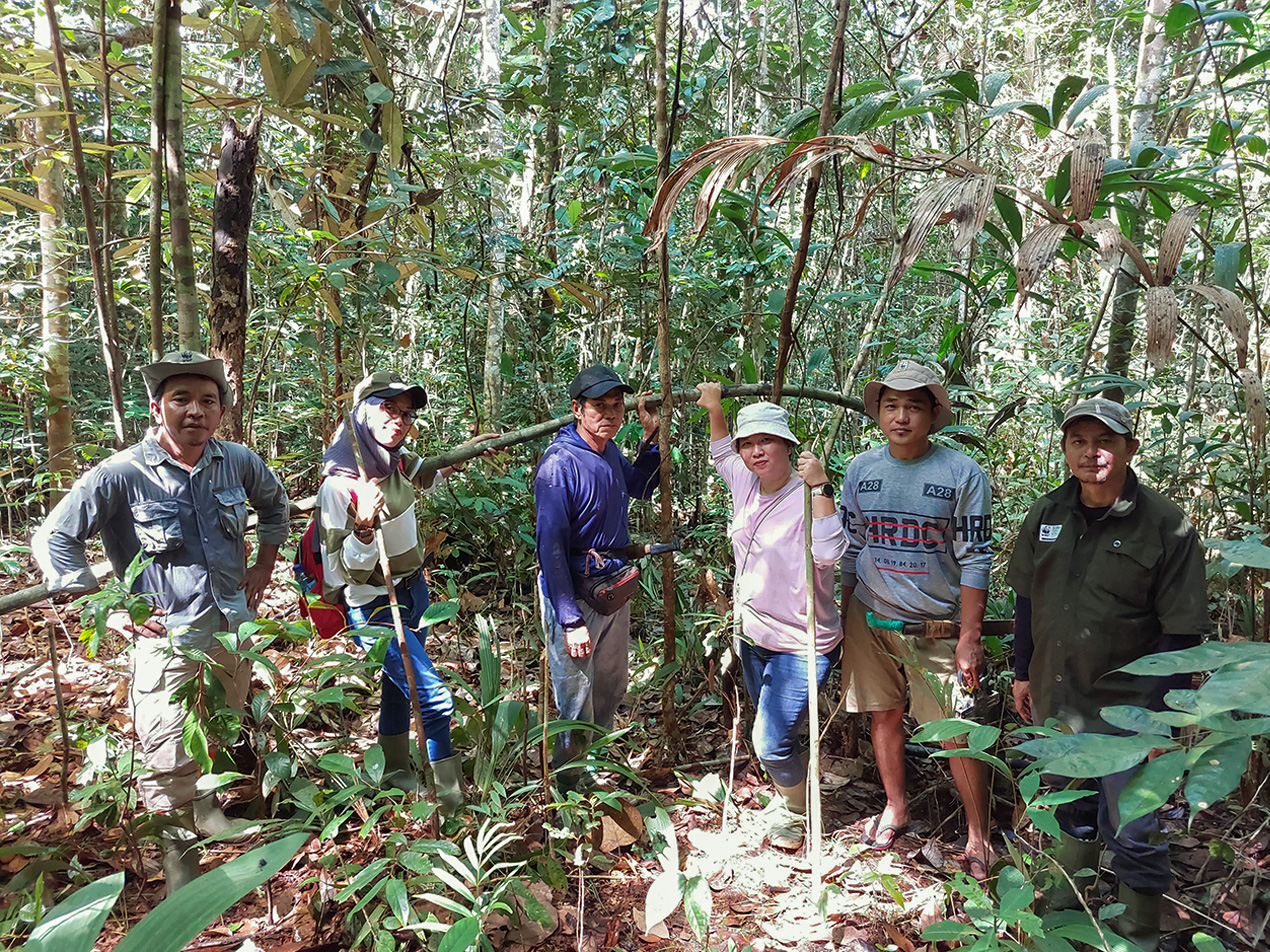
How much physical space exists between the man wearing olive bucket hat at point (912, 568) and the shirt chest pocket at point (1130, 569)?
0.44 metres

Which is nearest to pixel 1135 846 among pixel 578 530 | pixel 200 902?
pixel 578 530

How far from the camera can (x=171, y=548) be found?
110 inches

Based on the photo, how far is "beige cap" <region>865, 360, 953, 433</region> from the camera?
2.95 m

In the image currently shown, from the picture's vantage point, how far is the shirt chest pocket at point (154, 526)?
108 inches

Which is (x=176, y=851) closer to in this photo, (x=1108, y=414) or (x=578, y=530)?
(x=578, y=530)

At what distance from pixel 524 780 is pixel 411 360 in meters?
5.36

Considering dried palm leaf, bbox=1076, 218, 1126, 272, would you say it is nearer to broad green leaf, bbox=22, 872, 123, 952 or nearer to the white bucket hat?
the white bucket hat

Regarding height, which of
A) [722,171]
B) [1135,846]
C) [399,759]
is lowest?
[399,759]

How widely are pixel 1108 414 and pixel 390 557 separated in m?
2.75

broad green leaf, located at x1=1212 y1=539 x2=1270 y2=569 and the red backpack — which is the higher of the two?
broad green leaf, located at x1=1212 y1=539 x2=1270 y2=569

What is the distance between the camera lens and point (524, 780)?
3.23m

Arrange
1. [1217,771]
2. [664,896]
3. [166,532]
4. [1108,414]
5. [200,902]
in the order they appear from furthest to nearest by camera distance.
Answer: [166,532], [1108,414], [664,896], [200,902], [1217,771]

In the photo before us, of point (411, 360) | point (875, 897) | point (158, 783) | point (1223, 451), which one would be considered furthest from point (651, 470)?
point (411, 360)

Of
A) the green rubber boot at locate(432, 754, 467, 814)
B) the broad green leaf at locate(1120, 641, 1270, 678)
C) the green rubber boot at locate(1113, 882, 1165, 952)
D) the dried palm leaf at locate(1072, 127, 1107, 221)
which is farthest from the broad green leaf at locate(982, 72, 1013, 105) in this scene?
the green rubber boot at locate(432, 754, 467, 814)
